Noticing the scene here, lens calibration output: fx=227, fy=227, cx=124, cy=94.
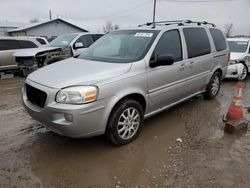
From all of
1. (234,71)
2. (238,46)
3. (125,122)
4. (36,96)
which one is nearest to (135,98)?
(125,122)

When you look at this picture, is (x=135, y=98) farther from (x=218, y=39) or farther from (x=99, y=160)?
(x=218, y=39)

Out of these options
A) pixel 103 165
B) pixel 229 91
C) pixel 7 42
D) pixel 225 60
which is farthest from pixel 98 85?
pixel 7 42

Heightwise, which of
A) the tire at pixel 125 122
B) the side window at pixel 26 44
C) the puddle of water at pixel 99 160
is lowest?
the puddle of water at pixel 99 160

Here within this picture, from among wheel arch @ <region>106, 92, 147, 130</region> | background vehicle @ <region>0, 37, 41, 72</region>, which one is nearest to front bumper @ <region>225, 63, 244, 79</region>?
wheel arch @ <region>106, 92, 147, 130</region>

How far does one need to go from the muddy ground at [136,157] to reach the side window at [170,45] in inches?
54.6

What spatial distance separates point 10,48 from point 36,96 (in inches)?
309

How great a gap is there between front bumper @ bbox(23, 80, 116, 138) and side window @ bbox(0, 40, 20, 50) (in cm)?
790

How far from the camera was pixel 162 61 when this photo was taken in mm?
3729

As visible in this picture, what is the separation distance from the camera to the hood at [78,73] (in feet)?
10.2

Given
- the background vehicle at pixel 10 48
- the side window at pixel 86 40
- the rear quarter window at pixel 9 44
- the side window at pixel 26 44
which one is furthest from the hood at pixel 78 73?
the side window at pixel 26 44

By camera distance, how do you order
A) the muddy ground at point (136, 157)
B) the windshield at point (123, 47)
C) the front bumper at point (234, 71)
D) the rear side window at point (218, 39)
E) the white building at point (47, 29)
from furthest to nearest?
the white building at point (47, 29) < the front bumper at point (234, 71) < the rear side window at point (218, 39) < the windshield at point (123, 47) < the muddy ground at point (136, 157)

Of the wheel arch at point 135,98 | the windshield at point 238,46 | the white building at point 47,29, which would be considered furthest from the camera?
the white building at point 47,29

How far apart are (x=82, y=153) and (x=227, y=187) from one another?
206 cm

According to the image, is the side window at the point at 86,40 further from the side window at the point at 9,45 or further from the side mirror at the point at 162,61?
the side mirror at the point at 162,61
